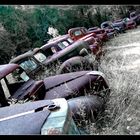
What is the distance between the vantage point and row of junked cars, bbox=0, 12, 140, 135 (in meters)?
2.64

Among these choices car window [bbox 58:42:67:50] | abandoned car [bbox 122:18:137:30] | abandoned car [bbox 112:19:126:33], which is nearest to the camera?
car window [bbox 58:42:67:50]

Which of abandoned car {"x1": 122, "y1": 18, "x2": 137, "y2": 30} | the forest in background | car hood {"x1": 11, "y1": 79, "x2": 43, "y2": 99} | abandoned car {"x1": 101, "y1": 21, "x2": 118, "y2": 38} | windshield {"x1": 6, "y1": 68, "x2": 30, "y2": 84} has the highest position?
windshield {"x1": 6, "y1": 68, "x2": 30, "y2": 84}

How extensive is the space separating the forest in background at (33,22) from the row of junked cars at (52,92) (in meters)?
5.49

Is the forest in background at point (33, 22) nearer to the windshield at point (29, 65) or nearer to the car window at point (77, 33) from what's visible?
the car window at point (77, 33)

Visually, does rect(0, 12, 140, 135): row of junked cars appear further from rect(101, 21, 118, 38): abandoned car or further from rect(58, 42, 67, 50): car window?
rect(101, 21, 118, 38): abandoned car

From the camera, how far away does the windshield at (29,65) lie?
24.1ft

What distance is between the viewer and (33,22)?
17766 millimetres

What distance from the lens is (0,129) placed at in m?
2.72

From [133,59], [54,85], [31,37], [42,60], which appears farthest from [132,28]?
[54,85]

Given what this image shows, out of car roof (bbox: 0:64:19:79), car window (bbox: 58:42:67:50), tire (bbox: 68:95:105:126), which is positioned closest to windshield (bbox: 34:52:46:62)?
car window (bbox: 58:42:67:50)

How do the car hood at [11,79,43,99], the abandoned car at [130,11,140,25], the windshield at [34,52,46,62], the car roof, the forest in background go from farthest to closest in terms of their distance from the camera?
the abandoned car at [130,11,140,25] < the forest in background < the windshield at [34,52,46,62] < the car hood at [11,79,43,99] < the car roof

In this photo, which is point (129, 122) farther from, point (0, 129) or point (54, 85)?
point (0, 129)

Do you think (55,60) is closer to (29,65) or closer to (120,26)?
(29,65)

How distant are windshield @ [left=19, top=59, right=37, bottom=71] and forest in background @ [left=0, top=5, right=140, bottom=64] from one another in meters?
6.17
